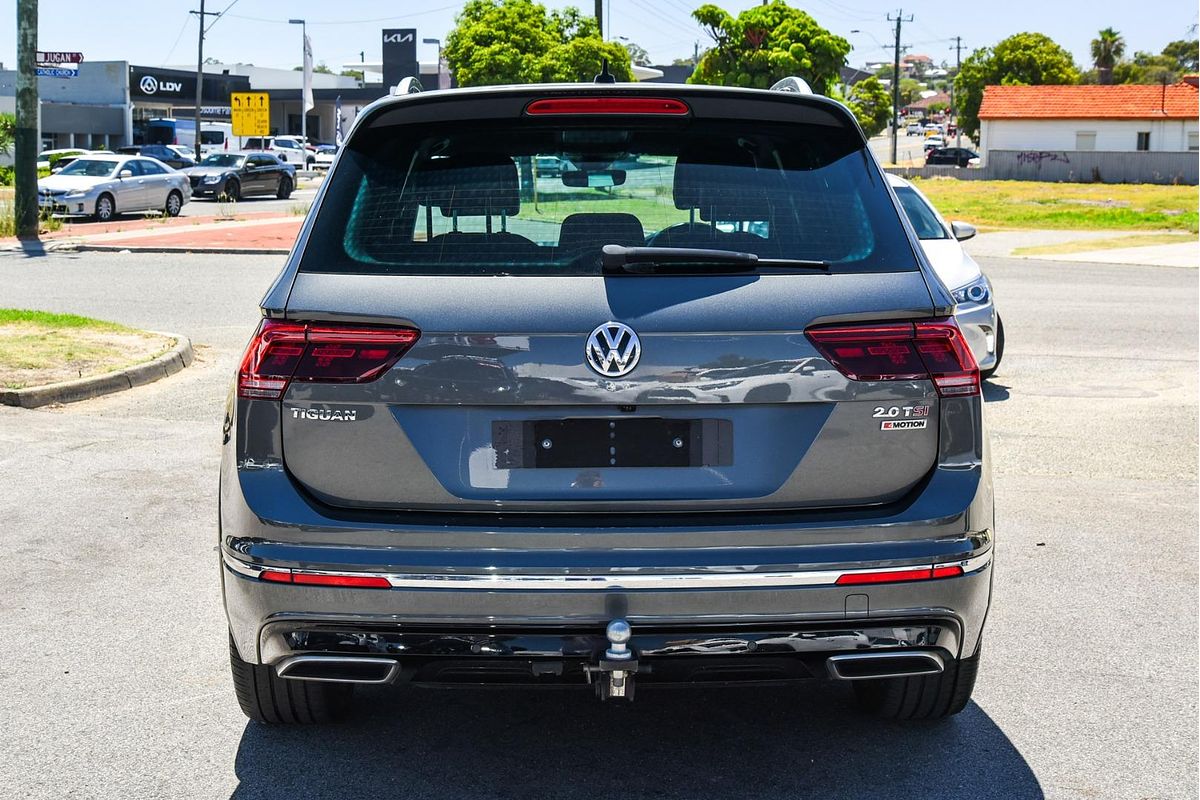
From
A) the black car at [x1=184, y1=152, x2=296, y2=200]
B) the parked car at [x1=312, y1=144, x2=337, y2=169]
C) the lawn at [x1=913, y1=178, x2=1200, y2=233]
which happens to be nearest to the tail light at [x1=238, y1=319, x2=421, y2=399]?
the lawn at [x1=913, y1=178, x2=1200, y2=233]

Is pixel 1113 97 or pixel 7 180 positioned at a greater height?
pixel 1113 97

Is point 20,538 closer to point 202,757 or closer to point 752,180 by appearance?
point 202,757

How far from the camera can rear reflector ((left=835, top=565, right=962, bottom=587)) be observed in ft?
11.3

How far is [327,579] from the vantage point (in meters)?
3.44

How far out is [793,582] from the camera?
134 inches

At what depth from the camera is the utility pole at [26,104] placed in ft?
77.3

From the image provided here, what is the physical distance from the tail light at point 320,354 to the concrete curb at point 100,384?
699 cm

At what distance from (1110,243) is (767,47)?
136 feet

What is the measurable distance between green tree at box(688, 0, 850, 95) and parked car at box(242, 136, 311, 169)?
1973 cm

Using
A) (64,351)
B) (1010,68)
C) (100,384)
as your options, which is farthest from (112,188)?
(1010,68)

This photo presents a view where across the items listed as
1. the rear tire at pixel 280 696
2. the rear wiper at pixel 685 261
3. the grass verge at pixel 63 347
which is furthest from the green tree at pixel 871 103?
the rear wiper at pixel 685 261

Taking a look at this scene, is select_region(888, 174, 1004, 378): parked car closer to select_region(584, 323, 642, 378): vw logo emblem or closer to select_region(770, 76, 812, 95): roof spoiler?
select_region(770, 76, 812, 95): roof spoiler

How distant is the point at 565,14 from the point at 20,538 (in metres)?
59.9

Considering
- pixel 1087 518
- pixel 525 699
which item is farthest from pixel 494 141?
pixel 1087 518
